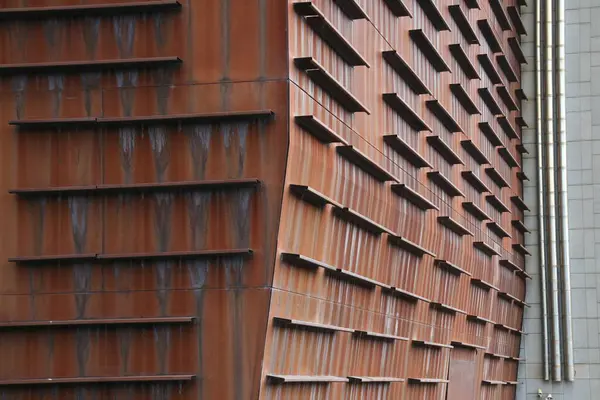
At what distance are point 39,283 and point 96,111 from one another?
284 cm

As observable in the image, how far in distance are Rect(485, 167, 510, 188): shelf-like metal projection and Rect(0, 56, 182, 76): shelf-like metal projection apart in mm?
23094

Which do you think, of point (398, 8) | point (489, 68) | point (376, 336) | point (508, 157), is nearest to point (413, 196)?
point (376, 336)

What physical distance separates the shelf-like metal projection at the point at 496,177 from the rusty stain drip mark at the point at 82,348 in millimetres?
23881

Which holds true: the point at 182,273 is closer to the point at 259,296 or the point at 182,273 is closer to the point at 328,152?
the point at 259,296

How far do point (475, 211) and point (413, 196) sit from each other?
10335mm

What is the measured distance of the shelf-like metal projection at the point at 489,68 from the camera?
4000 cm

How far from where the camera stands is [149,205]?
19.6 metres

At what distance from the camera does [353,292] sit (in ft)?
79.8

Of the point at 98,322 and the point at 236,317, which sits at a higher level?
the point at 236,317

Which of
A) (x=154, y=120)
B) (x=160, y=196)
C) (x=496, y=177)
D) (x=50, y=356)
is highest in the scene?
(x=496, y=177)

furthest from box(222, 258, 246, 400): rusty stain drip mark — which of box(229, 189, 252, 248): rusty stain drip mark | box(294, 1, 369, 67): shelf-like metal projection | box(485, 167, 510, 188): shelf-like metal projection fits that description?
box(485, 167, 510, 188): shelf-like metal projection

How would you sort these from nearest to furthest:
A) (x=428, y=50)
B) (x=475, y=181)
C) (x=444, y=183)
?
(x=428, y=50) → (x=444, y=183) → (x=475, y=181)

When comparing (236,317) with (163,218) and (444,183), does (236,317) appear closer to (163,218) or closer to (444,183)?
(163,218)

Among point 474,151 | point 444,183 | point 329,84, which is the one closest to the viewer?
point 329,84
